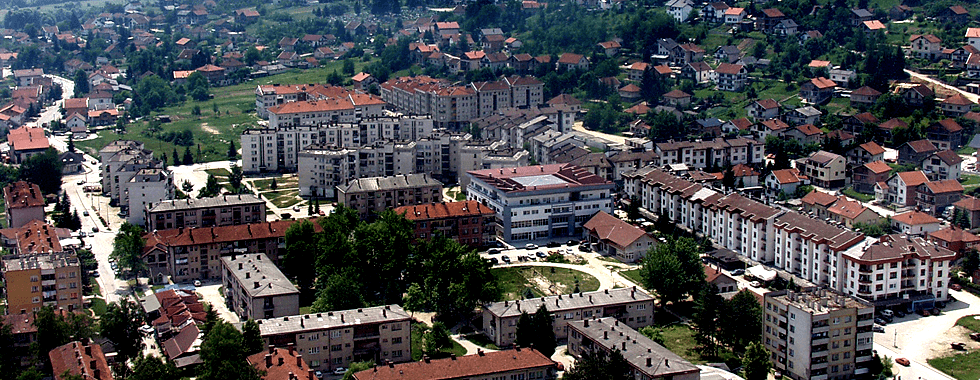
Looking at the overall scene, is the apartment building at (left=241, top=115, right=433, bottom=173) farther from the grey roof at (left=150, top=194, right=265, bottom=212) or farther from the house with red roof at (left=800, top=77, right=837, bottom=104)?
the house with red roof at (left=800, top=77, right=837, bottom=104)

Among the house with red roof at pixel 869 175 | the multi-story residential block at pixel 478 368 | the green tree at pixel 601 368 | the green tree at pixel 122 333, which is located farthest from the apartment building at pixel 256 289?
the house with red roof at pixel 869 175

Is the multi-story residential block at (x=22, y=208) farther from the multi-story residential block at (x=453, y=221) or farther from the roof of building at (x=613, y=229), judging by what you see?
the roof of building at (x=613, y=229)

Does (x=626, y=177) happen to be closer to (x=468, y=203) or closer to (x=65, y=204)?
(x=468, y=203)

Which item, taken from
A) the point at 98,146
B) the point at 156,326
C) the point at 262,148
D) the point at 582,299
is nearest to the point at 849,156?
the point at 582,299

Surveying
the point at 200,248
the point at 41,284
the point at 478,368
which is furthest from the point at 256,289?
the point at 478,368

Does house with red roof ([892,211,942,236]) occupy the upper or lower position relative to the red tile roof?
lower

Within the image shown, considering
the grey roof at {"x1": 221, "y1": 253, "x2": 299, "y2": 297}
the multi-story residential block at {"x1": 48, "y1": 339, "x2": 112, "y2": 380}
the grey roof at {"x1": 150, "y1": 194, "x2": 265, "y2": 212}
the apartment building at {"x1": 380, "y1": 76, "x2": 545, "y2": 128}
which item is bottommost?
the multi-story residential block at {"x1": 48, "y1": 339, "x2": 112, "y2": 380}

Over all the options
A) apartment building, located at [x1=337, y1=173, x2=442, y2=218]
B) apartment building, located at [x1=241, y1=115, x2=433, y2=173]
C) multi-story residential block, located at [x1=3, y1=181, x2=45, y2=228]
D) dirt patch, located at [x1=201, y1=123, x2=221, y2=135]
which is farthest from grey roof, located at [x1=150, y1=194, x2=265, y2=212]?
dirt patch, located at [x1=201, y1=123, x2=221, y2=135]
